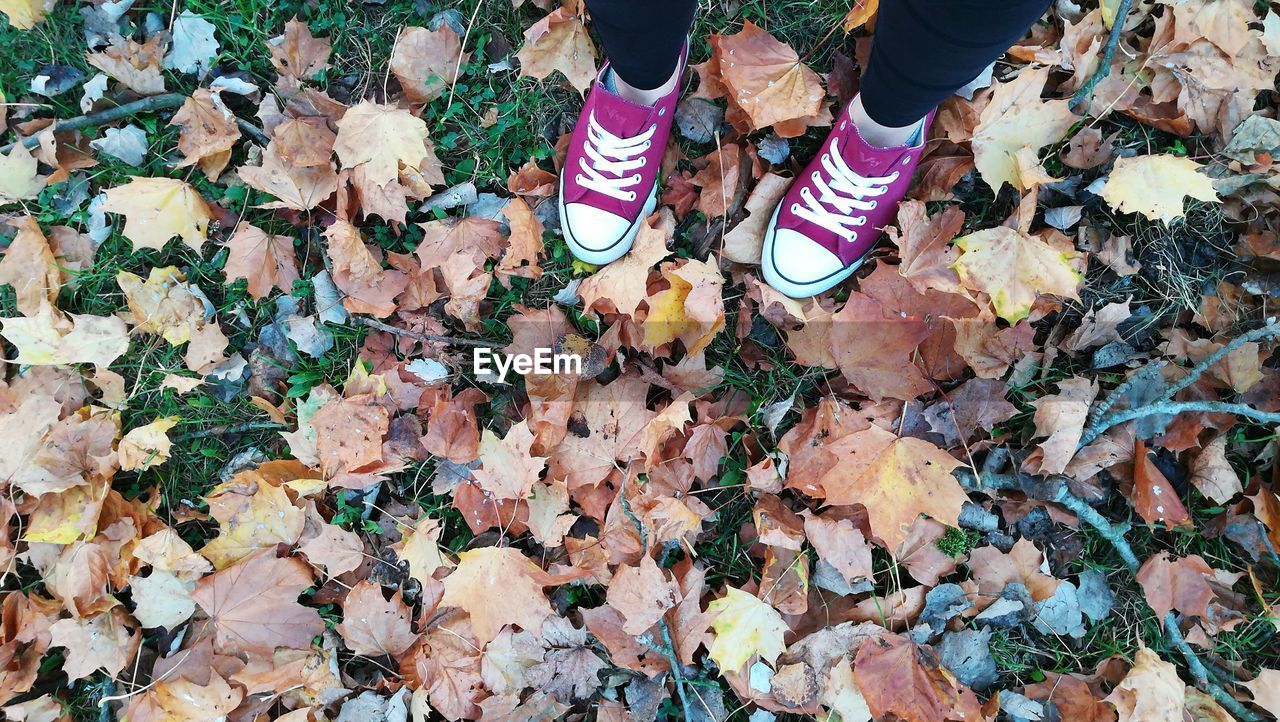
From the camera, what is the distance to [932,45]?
1.05m

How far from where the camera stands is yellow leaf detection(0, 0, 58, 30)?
1.83 metres

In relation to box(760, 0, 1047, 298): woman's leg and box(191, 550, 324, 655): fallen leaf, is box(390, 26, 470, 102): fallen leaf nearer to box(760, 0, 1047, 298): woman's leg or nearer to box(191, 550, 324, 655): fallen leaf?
box(760, 0, 1047, 298): woman's leg

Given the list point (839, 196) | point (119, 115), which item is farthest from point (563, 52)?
point (119, 115)

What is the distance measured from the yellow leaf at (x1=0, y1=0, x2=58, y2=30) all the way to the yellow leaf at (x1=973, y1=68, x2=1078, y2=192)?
242 centimetres

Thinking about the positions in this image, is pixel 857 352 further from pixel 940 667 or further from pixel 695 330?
pixel 940 667

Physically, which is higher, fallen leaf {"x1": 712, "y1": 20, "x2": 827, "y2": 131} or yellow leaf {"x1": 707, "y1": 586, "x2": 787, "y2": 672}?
fallen leaf {"x1": 712, "y1": 20, "x2": 827, "y2": 131}

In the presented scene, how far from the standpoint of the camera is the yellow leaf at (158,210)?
1.74 metres

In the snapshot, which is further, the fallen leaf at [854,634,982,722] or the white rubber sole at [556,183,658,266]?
the white rubber sole at [556,183,658,266]

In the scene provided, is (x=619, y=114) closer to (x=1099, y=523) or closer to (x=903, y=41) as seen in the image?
(x=903, y=41)

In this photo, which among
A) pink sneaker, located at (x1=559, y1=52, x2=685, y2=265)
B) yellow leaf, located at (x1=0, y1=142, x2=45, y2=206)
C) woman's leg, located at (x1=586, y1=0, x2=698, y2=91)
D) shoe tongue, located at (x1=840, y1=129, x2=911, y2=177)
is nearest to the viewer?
woman's leg, located at (x1=586, y1=0, x2=698, y2=91)

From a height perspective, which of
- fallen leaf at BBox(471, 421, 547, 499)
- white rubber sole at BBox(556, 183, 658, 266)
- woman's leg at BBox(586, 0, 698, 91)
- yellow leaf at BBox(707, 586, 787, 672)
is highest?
woman's leg at BBox(586, 0, 698, 91)

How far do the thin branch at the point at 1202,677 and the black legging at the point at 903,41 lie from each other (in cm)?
132

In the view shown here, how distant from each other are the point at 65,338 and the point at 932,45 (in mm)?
2070

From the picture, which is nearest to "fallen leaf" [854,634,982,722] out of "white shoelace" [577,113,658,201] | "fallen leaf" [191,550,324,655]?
"white shoelace" [577,113,658,201]
